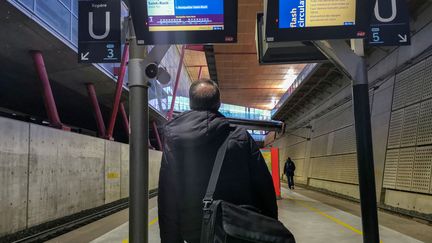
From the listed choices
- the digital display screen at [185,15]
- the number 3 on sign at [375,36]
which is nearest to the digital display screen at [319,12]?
the digital display screen at [185,15]

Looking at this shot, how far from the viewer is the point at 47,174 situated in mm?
10562

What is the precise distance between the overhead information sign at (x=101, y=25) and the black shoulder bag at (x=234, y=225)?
120 inches

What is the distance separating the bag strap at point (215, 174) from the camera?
2045 mm

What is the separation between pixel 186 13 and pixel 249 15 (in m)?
16.2

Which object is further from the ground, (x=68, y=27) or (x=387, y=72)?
(x=68, y=27)

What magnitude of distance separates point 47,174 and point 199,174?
9328mm

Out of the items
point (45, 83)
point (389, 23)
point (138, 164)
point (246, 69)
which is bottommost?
point (138, 164)

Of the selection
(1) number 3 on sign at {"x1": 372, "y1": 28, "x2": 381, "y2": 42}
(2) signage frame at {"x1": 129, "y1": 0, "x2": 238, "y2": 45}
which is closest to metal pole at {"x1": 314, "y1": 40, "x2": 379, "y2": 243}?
(2) signage frame at {"x1": 129, "y1": 0, "x2": 238, "y2": 45}

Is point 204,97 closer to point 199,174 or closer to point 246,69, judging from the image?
point 199,174

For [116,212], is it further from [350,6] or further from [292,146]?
[292,146]

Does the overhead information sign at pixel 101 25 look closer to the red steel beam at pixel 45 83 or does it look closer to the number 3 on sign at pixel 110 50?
the number 3 on sign at pixel 110 50

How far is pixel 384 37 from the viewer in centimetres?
544

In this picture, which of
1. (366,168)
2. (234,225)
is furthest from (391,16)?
(234,225)

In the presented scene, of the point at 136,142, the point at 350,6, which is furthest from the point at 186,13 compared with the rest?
the point at 350,6
